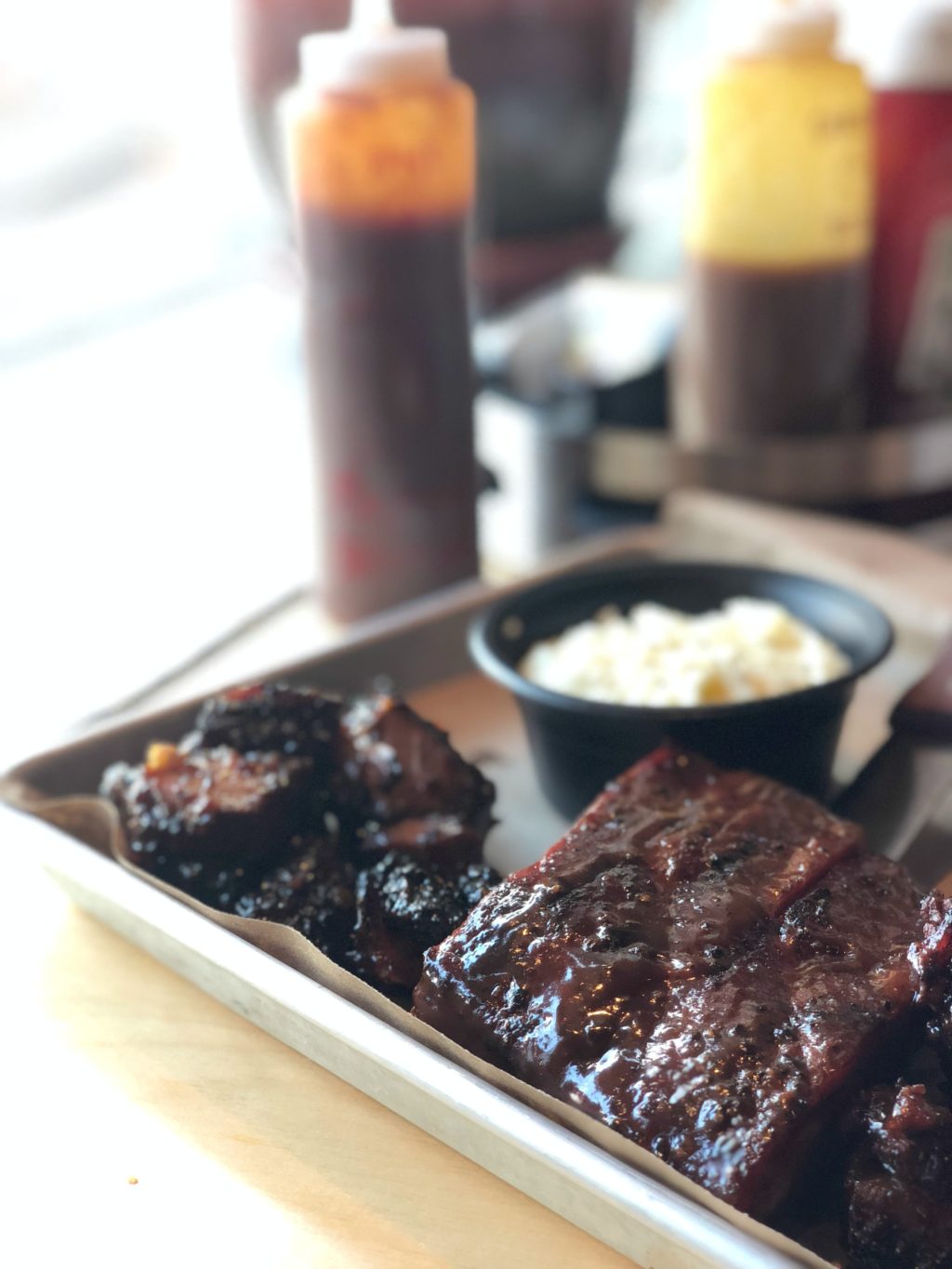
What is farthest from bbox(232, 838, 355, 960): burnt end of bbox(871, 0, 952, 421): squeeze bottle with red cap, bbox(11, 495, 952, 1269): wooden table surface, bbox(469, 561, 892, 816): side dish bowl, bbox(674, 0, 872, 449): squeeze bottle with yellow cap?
bbox(871, 0, 952, 421): squeeze bottle with red cap

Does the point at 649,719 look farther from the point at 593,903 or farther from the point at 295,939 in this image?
the point at 295,939

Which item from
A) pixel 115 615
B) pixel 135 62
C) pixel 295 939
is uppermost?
pixel 135 62

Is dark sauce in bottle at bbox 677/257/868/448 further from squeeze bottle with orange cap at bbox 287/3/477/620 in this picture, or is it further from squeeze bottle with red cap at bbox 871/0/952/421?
squeeze bottle with orange cap at bbox 287/3/477/620

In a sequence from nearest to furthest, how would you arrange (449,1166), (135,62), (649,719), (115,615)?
(449,1166)
(649,719)
(115,615)
(135,62)

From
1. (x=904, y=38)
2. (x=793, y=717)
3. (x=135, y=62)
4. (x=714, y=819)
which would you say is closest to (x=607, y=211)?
(x=904, y=38)

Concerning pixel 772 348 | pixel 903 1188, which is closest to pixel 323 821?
pixel 903 1188

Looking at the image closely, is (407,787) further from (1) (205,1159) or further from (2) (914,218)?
(2) (914,218)

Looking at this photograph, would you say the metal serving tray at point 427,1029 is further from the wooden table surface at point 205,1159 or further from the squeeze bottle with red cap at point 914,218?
the squeeze bottle with red cap at point 914,218
